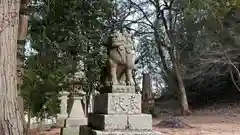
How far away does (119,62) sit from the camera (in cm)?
615

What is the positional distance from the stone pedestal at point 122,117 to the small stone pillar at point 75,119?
10.4 ft

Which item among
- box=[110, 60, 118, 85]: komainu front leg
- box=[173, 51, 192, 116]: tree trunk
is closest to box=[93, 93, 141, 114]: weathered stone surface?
box=[110, 60, 118, 85]: komainu front leg

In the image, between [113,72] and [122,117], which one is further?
[113,72]

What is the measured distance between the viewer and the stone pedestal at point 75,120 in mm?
8922

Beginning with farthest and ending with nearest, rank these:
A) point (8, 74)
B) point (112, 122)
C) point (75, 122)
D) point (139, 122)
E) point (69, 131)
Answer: point (75, 122) → point (69, 131) → point (139, 122) → point (112, 122) → point (8, 74)

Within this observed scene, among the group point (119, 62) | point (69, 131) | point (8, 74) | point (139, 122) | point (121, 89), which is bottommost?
point (69, 131)

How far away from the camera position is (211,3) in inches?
463

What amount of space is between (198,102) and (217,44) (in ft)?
23.9

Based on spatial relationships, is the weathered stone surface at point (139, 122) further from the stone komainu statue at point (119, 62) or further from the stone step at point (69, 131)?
the stone step at point (69, 131)

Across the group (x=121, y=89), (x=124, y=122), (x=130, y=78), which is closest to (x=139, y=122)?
(x=124, y=122)

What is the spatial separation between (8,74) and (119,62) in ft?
7.44

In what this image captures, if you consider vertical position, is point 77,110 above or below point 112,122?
above

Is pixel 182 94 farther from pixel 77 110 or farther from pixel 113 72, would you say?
pixel 113 72

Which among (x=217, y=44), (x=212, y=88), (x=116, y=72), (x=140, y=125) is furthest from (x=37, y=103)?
(x=212, y=88)
